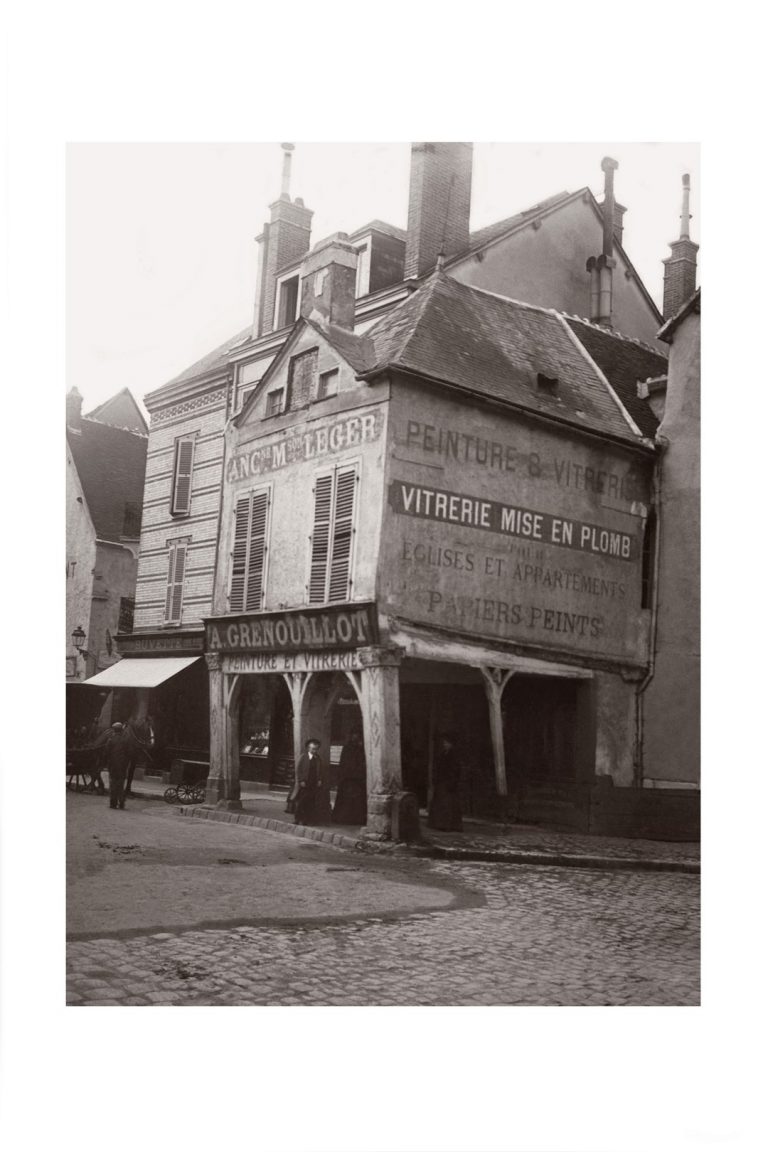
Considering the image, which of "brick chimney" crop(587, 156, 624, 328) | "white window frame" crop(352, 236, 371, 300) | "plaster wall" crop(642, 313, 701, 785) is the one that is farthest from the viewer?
"white window frame" crop(352, 236, 371, 300)

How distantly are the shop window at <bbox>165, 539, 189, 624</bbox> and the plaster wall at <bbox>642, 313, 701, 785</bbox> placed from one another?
3.35 metres

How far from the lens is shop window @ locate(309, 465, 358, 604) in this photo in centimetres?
805

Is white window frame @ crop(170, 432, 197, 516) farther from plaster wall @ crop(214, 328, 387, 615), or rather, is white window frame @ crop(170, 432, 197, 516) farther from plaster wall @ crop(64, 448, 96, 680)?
plaster wall @ crop(64, 448, 96, 680)

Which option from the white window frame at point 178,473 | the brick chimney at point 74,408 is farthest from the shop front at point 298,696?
the brick chimney at point 74,408

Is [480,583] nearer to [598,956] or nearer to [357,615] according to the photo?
[357,615]

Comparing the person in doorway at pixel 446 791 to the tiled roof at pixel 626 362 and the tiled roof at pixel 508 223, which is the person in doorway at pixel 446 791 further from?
the tiled roof at pixel 508 223

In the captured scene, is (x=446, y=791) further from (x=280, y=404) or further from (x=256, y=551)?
(x=280, y=404)

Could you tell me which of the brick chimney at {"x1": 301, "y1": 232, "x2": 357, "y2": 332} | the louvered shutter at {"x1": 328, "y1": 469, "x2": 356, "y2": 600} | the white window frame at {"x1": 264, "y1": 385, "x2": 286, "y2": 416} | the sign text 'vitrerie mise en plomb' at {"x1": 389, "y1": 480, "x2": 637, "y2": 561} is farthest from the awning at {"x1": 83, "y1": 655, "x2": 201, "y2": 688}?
the brick chimney at {"x1": 301, "y1": 232, "x2": 357, "y2": 332}

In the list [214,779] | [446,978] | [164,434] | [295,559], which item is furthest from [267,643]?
→ [446,978]

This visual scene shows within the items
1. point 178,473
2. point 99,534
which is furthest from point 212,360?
point 99,534

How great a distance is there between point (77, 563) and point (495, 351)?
13.1ft

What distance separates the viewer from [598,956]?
5.40 metres

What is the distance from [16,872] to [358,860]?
2.19 meters

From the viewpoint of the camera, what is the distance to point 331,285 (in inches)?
349
